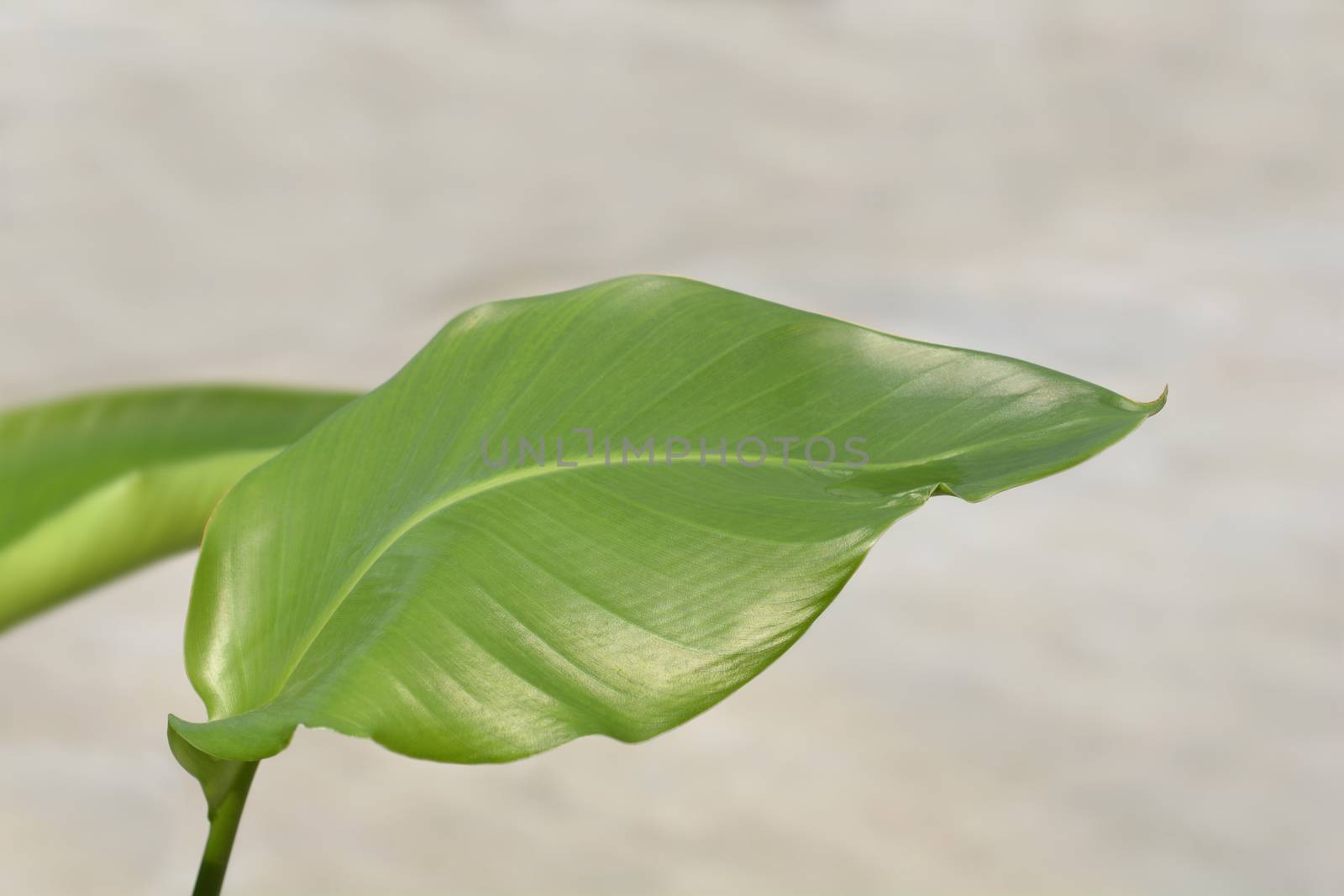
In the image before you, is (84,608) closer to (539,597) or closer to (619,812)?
(619,812)

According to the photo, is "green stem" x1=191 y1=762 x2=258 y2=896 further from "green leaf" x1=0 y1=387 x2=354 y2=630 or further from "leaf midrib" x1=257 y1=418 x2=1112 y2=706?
"green leaf" x1=0 y1=387 x2=354 y2=630

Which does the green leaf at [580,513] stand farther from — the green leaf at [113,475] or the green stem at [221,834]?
the green leaf at [113,475]

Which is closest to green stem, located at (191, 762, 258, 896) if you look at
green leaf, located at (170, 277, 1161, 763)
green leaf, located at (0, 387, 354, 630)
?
green leaf, located at (170, 277, 1161, 763)

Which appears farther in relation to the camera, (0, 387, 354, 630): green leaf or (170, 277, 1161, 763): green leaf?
(0, 387, 354, 630): green leaf

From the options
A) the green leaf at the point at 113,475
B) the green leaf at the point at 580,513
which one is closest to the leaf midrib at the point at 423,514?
the green leaf at the point at 580,513

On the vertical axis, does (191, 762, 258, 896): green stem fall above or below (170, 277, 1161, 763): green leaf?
below

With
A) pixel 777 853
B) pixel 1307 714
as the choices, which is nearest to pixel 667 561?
pixel 777 853

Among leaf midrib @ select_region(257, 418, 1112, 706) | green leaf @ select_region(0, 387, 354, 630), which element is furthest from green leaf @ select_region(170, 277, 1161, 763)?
green leaf @ select_region(0, 387, 354, 630)
